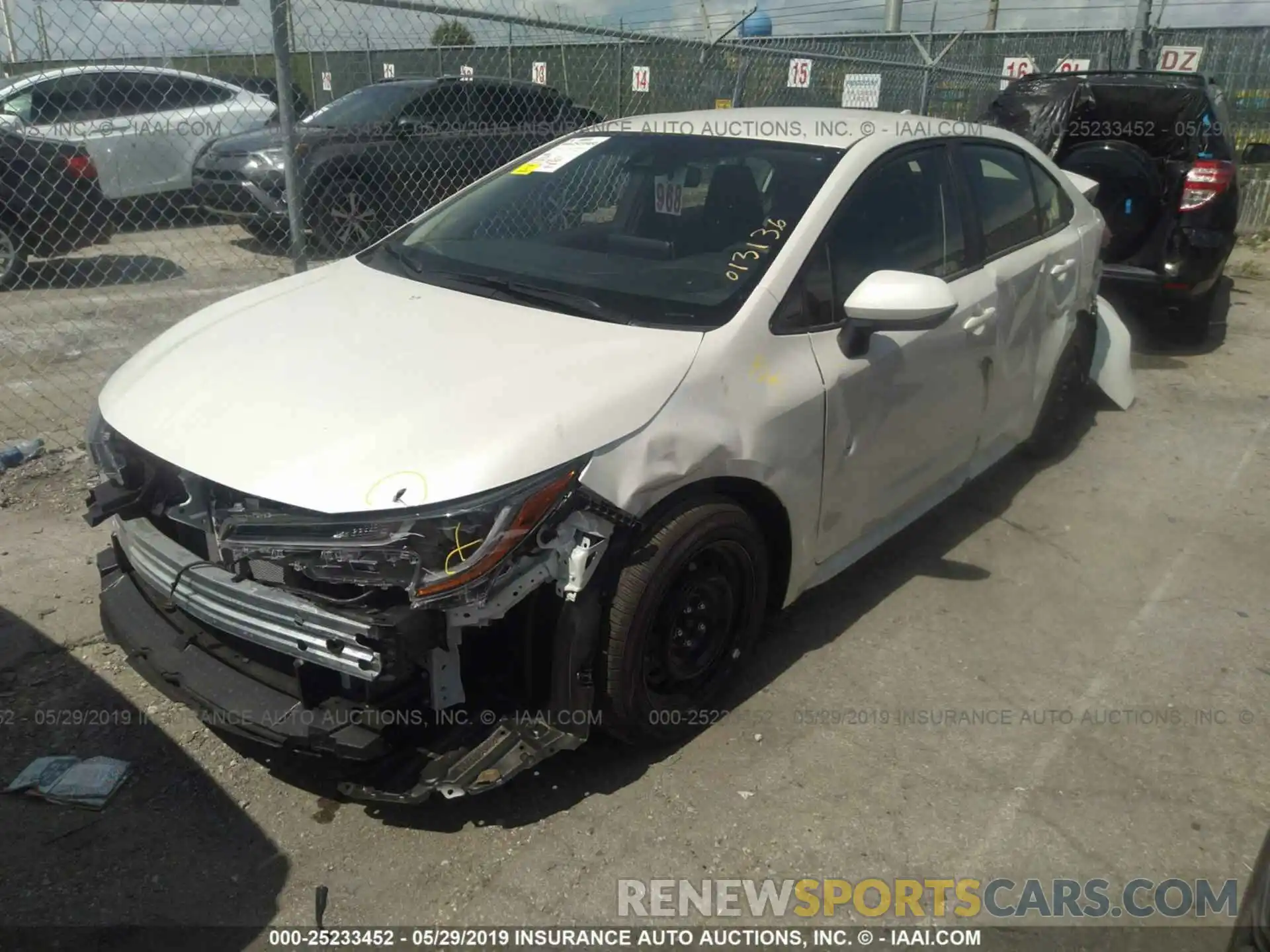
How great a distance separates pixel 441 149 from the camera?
834 cm

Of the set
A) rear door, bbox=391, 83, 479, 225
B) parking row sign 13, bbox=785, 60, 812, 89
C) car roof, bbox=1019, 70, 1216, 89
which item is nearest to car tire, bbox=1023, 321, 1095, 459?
Answer: car roof, bbox=1019, 70, 1216, 89

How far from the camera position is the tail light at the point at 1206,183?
6.68m

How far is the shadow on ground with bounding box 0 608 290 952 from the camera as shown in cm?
243

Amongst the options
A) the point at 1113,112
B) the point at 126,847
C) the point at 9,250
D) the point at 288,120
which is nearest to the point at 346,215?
the point at 9,250

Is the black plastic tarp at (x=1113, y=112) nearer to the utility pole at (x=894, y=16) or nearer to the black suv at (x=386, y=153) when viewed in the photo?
the black suv at (x=386, y=153)

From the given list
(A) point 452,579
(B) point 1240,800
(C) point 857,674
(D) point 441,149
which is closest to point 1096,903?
(B) point 1240,800

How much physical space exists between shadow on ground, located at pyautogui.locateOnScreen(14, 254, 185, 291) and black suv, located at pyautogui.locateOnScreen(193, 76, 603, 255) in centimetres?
75

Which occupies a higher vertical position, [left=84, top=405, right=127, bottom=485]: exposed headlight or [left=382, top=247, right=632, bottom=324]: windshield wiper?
[left=382, top=247, right=632, bottom=324]: windshield wiper

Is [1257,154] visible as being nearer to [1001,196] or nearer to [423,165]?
[1001,196]

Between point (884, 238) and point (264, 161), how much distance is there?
23.2ft

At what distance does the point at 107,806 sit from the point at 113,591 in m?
0.60

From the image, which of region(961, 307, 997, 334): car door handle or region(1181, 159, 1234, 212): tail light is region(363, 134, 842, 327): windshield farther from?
region(1181, 159, 1234, 212): tail light

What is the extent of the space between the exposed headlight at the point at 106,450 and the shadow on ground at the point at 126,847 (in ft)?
2.73

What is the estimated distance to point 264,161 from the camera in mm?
8891
